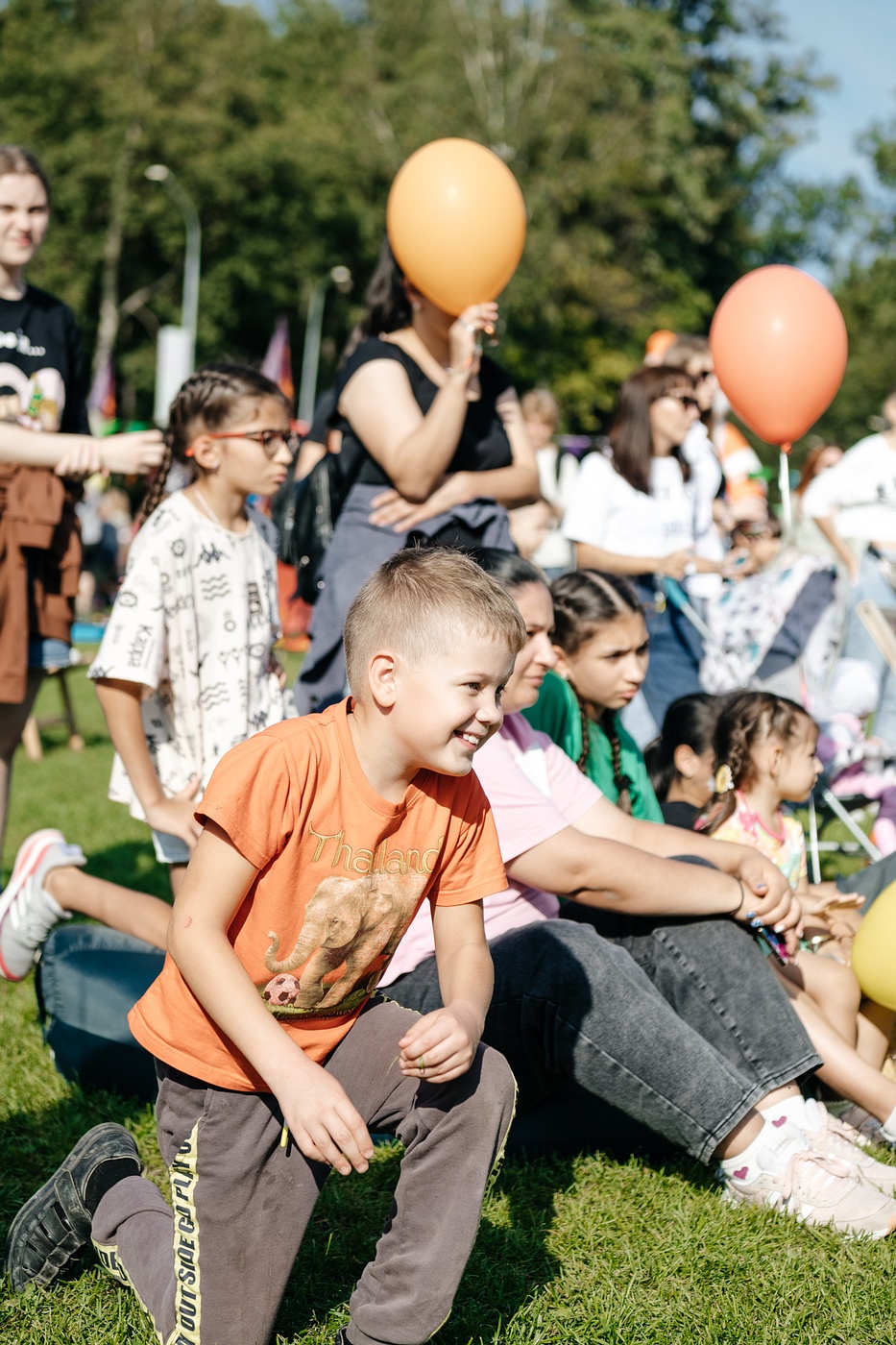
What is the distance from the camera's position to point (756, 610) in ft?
18.9

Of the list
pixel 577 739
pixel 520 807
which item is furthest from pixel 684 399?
pixel 520 807

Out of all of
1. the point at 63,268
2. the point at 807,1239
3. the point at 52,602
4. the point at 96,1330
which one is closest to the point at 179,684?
the point at 52,602

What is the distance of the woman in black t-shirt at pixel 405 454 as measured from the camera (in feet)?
12.1

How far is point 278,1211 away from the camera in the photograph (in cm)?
216

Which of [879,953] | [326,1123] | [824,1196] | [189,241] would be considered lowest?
[824,1196]

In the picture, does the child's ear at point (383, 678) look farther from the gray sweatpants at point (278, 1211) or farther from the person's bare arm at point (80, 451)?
the person's bare arm at point (80, 451)

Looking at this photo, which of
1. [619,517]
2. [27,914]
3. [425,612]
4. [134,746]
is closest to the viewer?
[425,612]

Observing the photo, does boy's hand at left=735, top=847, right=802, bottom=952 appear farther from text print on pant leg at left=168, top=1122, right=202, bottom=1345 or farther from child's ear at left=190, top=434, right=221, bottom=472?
child's ear at left=190, top=434, right=221, bottom=472

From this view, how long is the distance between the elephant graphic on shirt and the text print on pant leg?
305 mm

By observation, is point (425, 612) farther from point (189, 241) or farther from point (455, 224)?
point (189, 241)

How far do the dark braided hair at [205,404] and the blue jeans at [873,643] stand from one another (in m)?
3.35

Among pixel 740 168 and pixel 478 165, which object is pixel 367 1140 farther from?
pixel 740 168

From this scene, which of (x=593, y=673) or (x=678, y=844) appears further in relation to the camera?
(x=593, y=673)

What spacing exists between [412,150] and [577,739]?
→ 34733 mm
